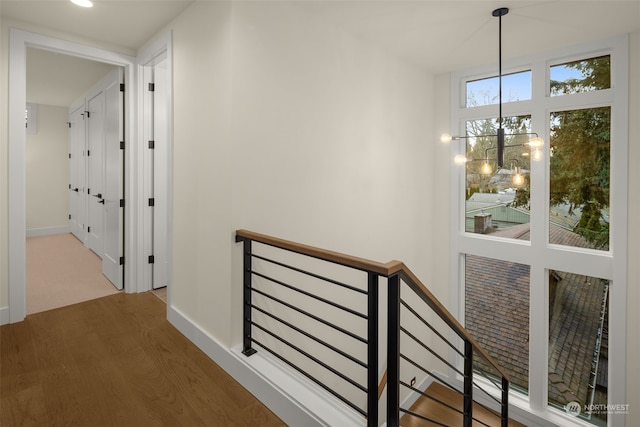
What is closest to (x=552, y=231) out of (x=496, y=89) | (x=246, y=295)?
(x=496, y=89)

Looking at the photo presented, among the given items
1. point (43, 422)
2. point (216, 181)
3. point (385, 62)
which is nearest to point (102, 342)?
point (43, 422)

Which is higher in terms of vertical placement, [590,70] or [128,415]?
[590,70]

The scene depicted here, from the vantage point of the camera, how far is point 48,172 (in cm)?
654

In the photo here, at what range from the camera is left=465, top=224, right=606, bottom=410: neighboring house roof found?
3762 millimetres

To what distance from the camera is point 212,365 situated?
7.35 feet

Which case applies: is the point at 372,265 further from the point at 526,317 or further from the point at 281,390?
the point at 526,317

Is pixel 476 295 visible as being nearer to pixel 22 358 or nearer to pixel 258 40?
pixel 258 40

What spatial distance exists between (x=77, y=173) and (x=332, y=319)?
5457 mm

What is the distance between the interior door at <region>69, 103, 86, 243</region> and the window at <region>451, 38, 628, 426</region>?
18.5ft

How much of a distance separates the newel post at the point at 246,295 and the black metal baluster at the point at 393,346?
965 mm

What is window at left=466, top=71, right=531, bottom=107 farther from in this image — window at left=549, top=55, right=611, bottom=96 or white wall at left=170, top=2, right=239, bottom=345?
white wall at left=170, top=2, right=239, bottom=345

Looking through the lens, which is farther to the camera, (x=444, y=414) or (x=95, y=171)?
(x=95, y=171)

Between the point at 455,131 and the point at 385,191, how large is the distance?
159 cm

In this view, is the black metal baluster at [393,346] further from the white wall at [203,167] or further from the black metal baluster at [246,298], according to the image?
the white wall at [203,167]
